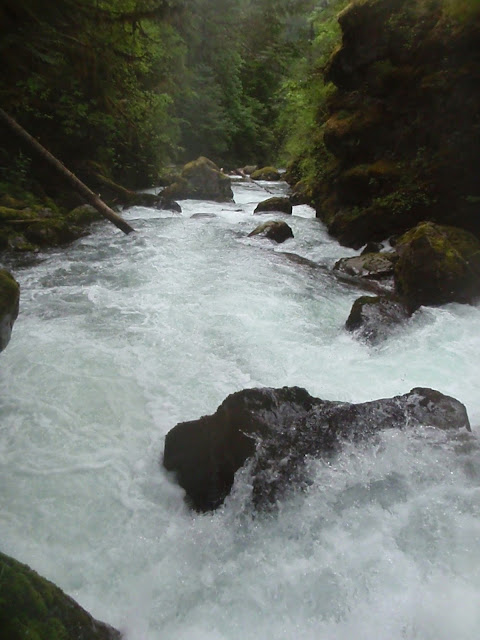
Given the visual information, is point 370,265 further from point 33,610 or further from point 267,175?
point 267,175

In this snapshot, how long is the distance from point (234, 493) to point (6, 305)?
247 centimetres

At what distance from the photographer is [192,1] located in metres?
4.93

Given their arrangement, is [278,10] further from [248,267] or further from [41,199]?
[41,199]

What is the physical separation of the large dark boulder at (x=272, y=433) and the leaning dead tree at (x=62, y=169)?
7.64m

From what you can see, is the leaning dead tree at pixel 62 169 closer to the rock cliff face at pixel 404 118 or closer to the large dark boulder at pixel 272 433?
the rock cliff face at pixel 404 118

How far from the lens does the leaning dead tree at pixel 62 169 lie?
8.63 metres

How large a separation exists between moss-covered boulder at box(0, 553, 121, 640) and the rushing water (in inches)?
27.7

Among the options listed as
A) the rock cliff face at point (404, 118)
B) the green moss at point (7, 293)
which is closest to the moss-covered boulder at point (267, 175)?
the rock cliff face at point (404, 118)

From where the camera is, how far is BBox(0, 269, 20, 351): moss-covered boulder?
12.4 ft

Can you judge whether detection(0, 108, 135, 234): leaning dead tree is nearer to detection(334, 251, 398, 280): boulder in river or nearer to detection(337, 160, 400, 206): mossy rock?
detection(334, 251, 398, 280): boulder in river

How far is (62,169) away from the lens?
30.8ft

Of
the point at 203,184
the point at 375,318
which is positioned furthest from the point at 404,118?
the point at 203,184

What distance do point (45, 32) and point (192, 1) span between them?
1.73 m

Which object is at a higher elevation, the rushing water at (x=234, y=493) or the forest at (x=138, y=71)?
the forest at (x=138, y=71)
